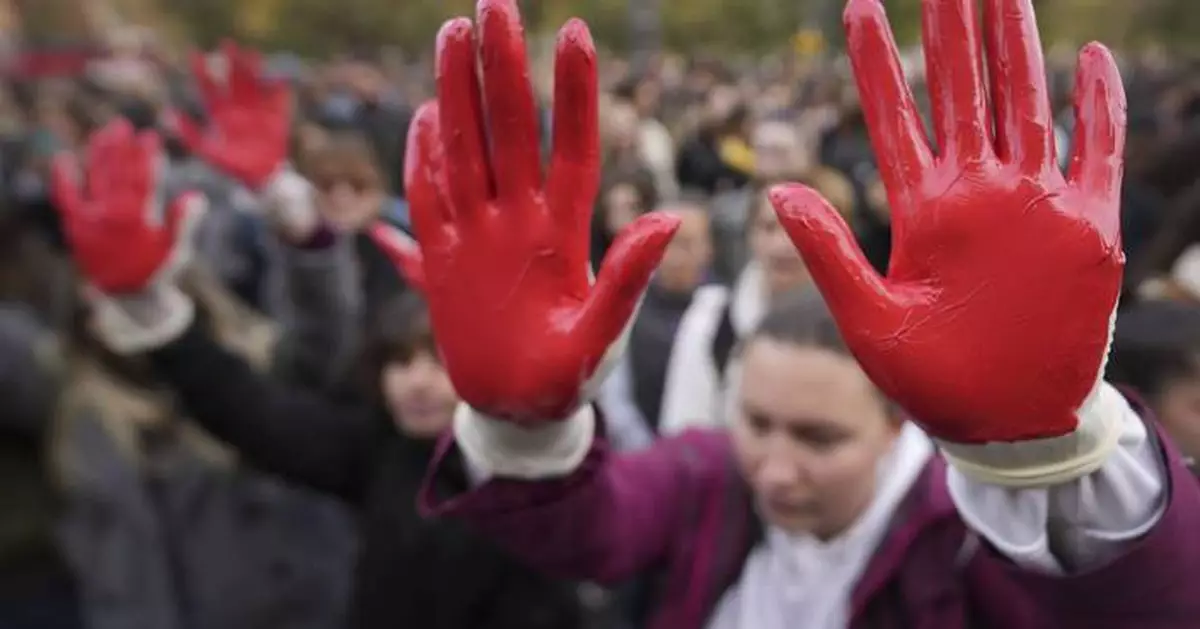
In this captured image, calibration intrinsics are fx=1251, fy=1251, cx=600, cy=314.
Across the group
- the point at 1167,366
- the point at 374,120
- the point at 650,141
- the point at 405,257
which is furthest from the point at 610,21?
the point at 405,257

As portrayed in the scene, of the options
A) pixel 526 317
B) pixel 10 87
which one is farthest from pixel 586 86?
pixel 10 87

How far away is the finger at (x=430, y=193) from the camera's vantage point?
4.02 feet

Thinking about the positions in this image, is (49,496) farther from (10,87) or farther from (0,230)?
(10,87)

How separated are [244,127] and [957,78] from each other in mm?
3163

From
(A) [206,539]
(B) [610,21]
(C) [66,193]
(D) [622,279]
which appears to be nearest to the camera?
(D) [622,279]

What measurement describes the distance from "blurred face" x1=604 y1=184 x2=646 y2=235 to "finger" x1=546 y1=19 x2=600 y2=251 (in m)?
2.13

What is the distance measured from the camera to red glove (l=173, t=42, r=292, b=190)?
12.0 feet

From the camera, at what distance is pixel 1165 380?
1746mm

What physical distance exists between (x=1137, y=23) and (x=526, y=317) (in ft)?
98.0

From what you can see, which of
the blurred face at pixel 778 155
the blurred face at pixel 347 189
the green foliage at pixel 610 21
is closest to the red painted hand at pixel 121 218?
the blurred face at pixel 347 189

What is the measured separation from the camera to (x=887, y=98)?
3.36 ft

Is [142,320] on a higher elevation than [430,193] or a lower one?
lower

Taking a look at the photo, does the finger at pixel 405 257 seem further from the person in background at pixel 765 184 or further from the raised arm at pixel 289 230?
the person in background at pixel 765 184

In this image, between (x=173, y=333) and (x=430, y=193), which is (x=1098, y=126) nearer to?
(x=430, y=193)
